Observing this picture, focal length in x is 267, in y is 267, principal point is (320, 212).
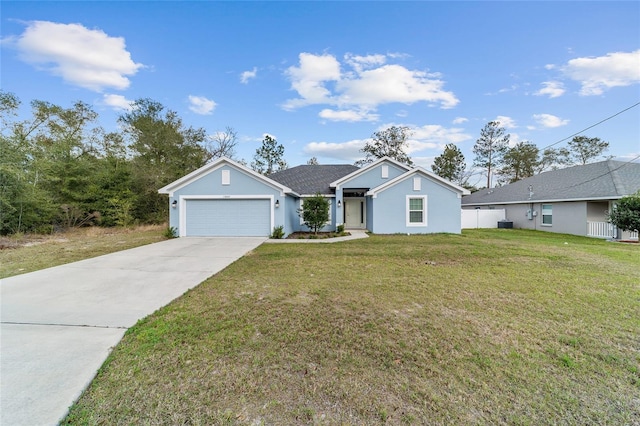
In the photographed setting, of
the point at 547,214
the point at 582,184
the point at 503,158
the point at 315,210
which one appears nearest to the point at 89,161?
the point at 315,210

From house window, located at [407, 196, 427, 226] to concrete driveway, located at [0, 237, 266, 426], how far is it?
1032cm

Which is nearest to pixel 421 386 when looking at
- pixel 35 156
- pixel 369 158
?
pixel 35 156

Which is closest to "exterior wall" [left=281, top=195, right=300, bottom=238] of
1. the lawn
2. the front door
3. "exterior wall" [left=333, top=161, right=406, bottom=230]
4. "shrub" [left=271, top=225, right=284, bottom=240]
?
"shrub" [left=271, top=225, right=284, bottom=240]

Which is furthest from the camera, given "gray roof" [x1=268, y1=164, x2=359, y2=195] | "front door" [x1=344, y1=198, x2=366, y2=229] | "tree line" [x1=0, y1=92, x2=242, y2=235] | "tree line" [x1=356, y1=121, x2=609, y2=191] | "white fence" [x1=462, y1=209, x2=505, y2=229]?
"tree line" [x1=356, y1=121, x2=609, y2=191]

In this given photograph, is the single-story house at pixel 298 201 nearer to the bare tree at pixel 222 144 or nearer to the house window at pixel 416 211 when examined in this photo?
the house window at pixel 416 211

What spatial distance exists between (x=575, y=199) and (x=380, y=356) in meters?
18.9

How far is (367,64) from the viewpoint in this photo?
15.5 metres

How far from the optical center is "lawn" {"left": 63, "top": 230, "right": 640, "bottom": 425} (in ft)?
7.11

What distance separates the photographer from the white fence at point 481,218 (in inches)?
784

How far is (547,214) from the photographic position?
1761 centimetres

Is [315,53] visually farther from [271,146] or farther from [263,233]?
[271,146]

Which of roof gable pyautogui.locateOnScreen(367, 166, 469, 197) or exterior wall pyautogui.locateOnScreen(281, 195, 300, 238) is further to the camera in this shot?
roof gable pyautogui.locateOnScreen(367, 166, 469, 197)

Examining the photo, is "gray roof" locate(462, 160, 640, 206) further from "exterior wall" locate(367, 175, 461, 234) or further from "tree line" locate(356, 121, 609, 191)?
"tree line" locate(356, 121, 609, 191)

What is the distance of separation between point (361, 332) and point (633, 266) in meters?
8.73
